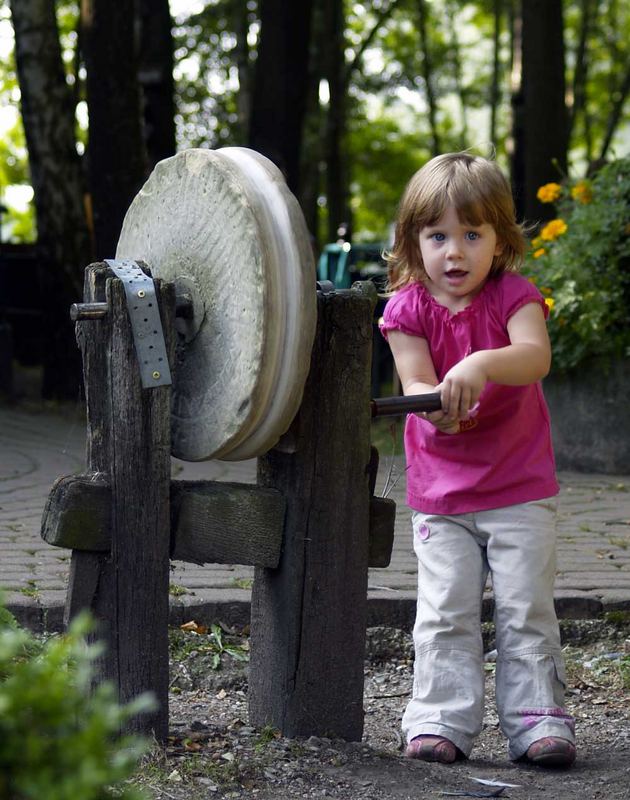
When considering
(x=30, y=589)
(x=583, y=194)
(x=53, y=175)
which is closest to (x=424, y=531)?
(x=30, y=589)

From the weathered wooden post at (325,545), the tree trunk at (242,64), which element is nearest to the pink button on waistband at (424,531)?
the weathered wooden post at (325,545)

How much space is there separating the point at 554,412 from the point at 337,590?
4.35 meters

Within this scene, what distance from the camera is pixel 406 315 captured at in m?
3.20

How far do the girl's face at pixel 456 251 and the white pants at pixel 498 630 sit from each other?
59 centimetres

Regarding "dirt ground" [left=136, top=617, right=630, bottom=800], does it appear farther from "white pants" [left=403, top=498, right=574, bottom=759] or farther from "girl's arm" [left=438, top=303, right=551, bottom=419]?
"girl's arm" [left=438, top=303, right=551, bottom=419]

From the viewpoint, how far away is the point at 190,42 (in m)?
23.5

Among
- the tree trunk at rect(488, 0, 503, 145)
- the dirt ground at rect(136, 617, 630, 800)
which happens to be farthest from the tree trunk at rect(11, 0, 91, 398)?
the tree trunk at rect(488, 0, 503, 145)

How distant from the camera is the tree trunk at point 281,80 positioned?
12.6 metres

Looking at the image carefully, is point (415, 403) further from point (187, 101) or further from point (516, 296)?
point (187, 101)

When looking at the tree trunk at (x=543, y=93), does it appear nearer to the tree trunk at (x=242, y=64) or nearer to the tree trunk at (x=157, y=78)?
the tree trunk at (x=157, y=78)

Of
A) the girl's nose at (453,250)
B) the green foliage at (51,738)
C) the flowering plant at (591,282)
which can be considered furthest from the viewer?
the flowering plant at (591,282)

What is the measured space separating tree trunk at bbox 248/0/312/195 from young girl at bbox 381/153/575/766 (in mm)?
9480

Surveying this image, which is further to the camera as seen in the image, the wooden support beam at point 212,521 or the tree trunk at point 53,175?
the tree trunk at point 53,175

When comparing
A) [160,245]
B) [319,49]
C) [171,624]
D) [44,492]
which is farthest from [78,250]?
[319,49]
